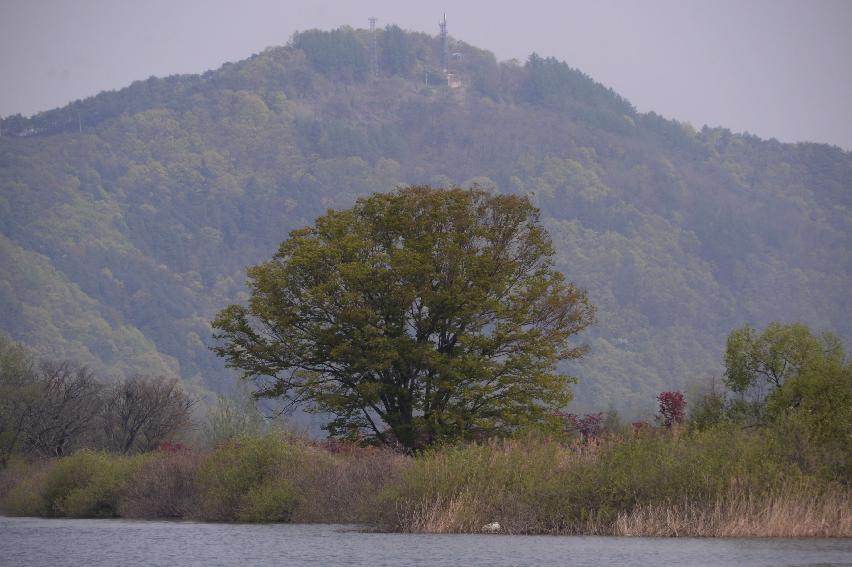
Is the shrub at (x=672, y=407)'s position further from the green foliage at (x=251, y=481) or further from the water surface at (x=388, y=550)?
the water surface at (x=388, y=550)

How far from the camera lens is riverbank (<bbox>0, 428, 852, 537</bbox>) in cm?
3678

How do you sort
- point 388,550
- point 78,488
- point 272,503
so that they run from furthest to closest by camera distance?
point 78,488, point 272,503, point 388,550

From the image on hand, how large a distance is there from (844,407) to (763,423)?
384 cm

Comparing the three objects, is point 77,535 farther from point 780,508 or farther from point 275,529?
point 780,508

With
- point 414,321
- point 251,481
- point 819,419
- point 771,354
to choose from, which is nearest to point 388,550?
point 819,419

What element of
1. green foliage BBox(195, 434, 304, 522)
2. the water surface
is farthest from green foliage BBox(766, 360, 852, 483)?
green foliage BBox(195, 434, 304, 522)

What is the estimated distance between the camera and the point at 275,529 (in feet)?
145

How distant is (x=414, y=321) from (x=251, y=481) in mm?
11969

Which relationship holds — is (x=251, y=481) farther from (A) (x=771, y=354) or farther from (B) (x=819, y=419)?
(B) (x=819, y=419)

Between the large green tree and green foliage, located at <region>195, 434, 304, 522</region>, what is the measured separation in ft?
18.2

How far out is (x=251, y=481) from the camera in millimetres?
50656

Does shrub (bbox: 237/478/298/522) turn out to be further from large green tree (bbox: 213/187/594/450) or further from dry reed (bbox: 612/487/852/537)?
dry reed (bbox: 612/487/852/537)

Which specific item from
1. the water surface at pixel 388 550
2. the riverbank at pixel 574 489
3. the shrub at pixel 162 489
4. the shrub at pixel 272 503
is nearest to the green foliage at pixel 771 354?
the riverbank at pixel 574 489

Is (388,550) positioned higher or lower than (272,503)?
lower
